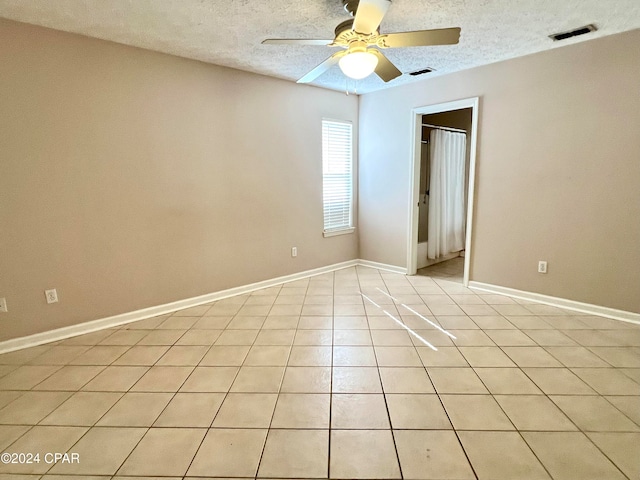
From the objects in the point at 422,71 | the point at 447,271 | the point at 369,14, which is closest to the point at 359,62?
the point at 369,14

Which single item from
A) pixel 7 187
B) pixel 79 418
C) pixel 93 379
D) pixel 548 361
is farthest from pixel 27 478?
pixel 548 361

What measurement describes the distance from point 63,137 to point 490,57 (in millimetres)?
3973

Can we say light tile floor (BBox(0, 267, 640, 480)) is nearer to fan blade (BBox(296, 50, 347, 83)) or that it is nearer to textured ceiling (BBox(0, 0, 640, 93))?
fan blade (BBox(296, 50, 347, 83))

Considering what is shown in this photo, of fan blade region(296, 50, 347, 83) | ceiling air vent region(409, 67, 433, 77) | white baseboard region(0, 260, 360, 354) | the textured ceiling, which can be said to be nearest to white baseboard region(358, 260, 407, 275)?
white baseboard region(0, 260, 360, 354)

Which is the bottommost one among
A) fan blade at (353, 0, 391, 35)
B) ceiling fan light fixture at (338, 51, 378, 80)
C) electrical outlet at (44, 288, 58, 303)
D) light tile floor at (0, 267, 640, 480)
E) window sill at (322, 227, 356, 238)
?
light tile floor at (0, 267, 640, 480)

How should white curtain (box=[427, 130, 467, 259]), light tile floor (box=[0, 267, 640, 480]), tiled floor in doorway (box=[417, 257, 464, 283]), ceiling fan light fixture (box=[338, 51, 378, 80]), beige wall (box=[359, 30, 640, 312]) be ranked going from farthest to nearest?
white curtain (box=[427, 130, 467, 259]), tiled floor in doorway (box=[417, 257, 464, 283]), beige wall (box=[359, 30, 640, 312]), ceiling fan light fixture (box=[338, 51, 378, 80]), light tile floor (box=[0, 267, 640, 480])

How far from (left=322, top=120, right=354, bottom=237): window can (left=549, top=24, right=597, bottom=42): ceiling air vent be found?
2.50 m

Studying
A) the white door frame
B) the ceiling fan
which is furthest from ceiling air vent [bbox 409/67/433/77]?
the ceiling fan

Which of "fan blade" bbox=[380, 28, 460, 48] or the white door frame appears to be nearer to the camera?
"fan blade" bbox=[380, 28, 460, 48]

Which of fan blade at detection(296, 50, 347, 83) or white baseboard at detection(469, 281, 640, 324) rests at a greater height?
Answer: fan blade at detection(296, 50, 347, 83)

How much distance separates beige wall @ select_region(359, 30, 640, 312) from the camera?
284 cm

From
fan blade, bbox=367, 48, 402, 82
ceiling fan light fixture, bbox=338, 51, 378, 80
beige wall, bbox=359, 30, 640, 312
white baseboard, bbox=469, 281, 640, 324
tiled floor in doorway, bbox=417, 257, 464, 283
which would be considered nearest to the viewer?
ceiling fan light fixture, bbox=338, 51, 378, 80

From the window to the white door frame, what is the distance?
922 mm

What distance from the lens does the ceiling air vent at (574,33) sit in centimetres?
261
